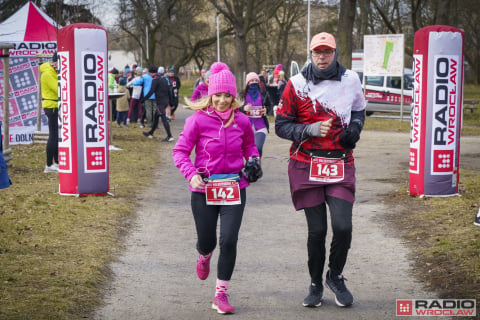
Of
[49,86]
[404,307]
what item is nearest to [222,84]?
[404,307]

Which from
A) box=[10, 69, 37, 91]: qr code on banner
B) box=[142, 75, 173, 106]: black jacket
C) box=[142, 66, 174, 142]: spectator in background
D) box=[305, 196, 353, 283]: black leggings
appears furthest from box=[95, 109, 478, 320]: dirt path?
box=[142, 75, 173, 106]: black jacket

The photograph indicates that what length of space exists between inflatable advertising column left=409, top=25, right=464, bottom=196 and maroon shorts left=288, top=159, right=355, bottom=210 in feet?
17.0

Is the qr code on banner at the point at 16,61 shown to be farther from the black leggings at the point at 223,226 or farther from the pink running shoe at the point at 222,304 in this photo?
the pink running shoe at the point at 222,304

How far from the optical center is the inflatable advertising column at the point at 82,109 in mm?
Result: 10945

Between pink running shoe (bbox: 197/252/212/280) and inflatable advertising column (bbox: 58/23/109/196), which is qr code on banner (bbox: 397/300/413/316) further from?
inflatable advertising column (bbox: 58/23/109/196)

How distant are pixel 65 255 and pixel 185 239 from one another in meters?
1.59

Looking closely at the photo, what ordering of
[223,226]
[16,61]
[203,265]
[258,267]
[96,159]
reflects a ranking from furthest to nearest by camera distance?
1. [16,61]
2. [96,159]
3. [258,267]
4. [203,265]
5. [223,226]

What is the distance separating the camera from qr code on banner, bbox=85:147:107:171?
11.1 meters

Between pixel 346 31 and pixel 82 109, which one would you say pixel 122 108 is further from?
pixel 82 109

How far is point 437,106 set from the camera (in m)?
10.8

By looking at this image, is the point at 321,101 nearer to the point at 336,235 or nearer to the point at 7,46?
the point at 336,235

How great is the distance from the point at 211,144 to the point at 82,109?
5.54 m

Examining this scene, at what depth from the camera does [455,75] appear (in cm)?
1084

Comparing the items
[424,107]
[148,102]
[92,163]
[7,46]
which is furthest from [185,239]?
[148,102]
